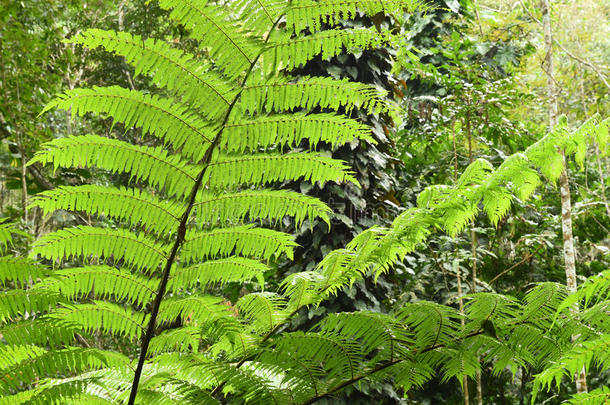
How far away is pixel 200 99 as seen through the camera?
4.19 ft

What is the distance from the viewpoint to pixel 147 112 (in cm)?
126

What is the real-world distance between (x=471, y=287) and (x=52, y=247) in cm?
349

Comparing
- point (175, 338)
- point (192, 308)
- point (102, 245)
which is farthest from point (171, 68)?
point (175, 338)

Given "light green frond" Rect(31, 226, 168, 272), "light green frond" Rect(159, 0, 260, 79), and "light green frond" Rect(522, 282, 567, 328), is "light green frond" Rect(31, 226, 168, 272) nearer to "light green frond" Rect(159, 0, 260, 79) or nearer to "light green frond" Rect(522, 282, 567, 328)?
"light green frond" Rect(159, 0, 260, 79)

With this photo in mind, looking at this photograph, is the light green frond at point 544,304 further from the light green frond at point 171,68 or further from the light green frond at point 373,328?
the light green frond at point 171,68

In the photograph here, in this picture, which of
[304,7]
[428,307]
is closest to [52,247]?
[304,7]

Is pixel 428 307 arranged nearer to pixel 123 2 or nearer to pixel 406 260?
pixel 406 260

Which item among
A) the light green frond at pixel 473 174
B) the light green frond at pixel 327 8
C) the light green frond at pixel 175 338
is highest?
the light green frond at pixel 327 8

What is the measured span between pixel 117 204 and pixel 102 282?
7.9 inches

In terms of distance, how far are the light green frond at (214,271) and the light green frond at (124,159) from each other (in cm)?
19

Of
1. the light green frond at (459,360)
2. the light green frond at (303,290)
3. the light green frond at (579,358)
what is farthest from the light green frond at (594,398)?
the light green frond at (303,290)

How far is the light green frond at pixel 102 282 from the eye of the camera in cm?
130

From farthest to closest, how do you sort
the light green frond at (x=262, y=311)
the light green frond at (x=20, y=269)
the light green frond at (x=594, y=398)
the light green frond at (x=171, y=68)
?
1. the light green frond at (x=262, y=311)
2. the light green frond at (x=171, y=68)
3. the light green frond at (x=20, y=269)
4. the light green frond at (x=594, y=398)

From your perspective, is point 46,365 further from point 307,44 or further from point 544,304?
point 544,304
